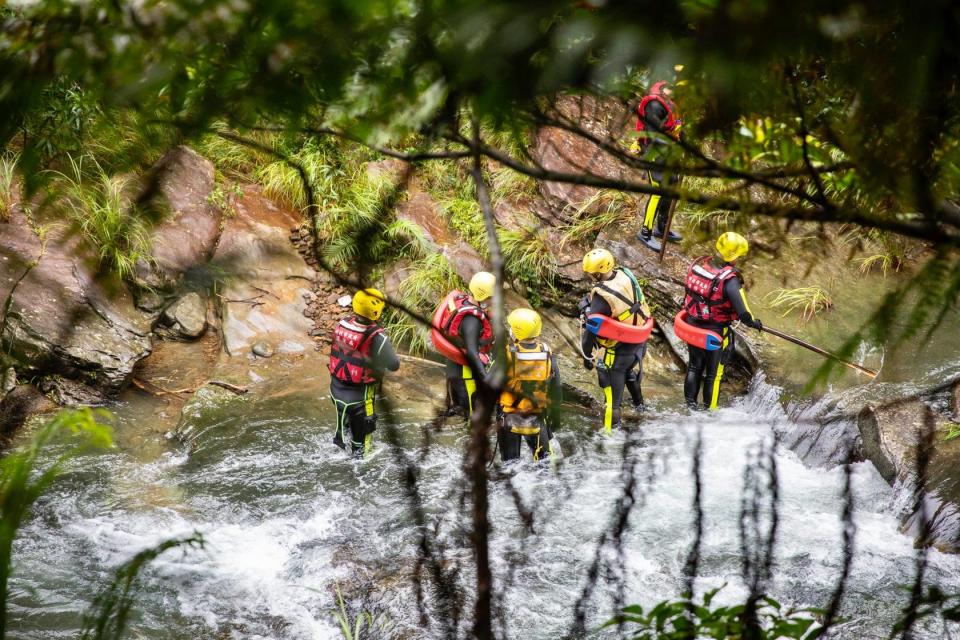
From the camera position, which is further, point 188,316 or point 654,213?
point 654,213

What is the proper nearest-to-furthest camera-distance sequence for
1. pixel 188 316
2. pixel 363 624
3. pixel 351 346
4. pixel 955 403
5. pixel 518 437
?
pixel 363 624 → pixel 351 346 → pixel 955 403 → pixel 518 437 → pixel 188 316

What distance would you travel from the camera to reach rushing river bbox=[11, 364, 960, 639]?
15.8 ft

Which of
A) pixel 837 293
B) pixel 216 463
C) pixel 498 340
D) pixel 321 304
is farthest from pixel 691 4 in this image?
pixel 837 293

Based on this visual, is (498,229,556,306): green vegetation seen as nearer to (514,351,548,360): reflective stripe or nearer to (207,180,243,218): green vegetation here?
(514,351,548,360): reflective stripe

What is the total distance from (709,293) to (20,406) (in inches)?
252

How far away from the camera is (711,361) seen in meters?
7.42

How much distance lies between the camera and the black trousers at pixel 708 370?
7379mm

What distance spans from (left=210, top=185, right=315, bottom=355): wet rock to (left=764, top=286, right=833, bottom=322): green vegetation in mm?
5507

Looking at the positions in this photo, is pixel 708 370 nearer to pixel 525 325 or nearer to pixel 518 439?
pixel 518 439

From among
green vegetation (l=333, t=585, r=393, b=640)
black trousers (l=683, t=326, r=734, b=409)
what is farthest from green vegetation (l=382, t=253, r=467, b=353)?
green vegetation (l=333, t=585, r=393, b=640)

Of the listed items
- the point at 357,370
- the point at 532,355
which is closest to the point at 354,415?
the point at 357,370

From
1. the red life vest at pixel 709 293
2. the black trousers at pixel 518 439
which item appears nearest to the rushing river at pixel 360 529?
the black trousers at pixel 518 439

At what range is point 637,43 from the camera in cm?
124

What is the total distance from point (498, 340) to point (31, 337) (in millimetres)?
7167
